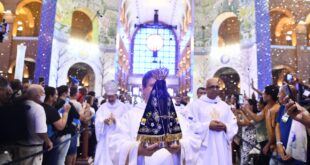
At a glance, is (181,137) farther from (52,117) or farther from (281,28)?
(281,28)

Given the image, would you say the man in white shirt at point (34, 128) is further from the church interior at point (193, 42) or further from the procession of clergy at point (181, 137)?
the church interior at point (193, 42)

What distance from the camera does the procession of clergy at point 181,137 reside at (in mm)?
2582

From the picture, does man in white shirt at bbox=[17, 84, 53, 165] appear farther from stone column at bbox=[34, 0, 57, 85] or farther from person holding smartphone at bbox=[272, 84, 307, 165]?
stone column at bbox=[34, 0, 57, 85]

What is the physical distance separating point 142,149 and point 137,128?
0.33 meters

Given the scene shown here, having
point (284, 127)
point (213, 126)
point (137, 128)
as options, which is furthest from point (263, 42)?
point (137, 128)

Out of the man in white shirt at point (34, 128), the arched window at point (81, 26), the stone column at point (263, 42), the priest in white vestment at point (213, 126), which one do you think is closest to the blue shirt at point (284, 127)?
the priest in white vestment at point (213, 126)

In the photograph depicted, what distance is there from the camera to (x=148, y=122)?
7.90 ft

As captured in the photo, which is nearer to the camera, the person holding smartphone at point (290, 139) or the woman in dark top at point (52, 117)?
the person holding smartphone at point (290, 139)

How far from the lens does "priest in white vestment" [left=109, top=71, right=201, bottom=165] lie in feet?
8.33

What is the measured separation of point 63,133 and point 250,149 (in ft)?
12.5

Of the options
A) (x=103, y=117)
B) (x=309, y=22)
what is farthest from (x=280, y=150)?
(x=309, y=22)

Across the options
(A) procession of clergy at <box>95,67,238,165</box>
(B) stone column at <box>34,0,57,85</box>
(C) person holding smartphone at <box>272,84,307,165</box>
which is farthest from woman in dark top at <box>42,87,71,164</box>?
(B) stone column at <box>34,0,57,85</box>

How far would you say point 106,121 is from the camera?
5648 millimetres

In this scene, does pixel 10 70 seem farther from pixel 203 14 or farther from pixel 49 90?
pixel 49 90
